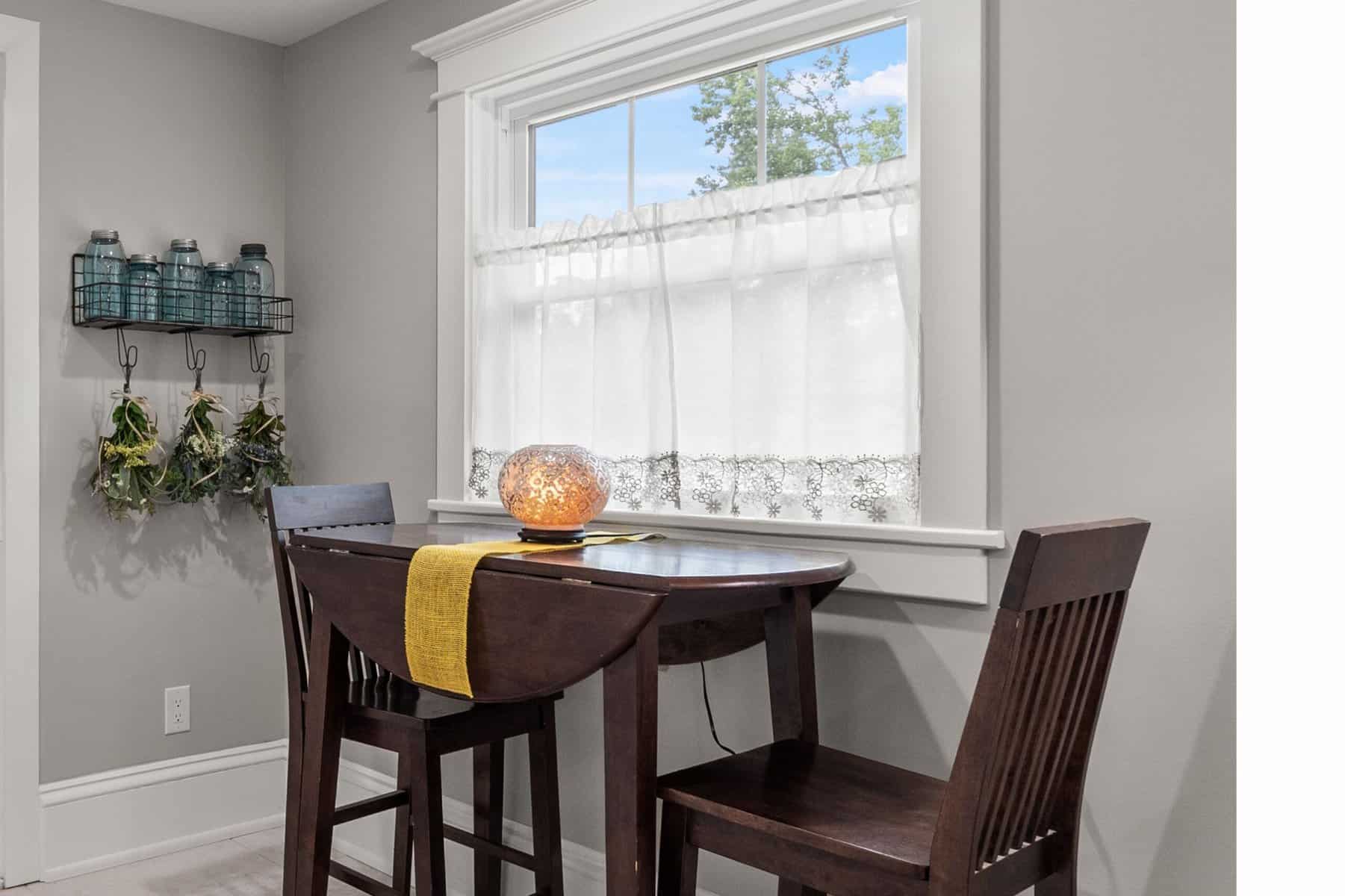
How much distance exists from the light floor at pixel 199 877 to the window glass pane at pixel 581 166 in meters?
1.89

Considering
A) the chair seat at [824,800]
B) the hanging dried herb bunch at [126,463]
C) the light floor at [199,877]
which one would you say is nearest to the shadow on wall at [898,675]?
the chair seat at [824,800]

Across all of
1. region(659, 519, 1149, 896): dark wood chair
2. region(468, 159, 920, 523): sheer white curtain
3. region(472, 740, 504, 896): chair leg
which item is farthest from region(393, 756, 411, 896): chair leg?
region(659, 519, 1149, 896): dark wood chair

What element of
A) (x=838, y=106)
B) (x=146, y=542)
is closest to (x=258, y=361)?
(x=146, y=542)

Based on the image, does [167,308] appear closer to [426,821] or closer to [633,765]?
[426,821]

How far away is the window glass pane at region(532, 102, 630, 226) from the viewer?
257cm

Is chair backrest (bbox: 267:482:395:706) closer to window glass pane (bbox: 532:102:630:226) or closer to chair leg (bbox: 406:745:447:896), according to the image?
chair leg (bbox: 406:745:447:896)

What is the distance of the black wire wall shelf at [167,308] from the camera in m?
2.92

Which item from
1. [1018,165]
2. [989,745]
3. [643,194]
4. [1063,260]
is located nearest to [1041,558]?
[989,745]

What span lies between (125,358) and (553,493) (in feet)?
5.78

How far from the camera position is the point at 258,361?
3.37 meters

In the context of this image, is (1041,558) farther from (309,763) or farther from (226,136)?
(226,136)

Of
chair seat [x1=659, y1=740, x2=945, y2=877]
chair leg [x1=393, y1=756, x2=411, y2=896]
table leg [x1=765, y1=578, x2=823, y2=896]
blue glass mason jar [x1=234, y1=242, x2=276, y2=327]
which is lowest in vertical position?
chair leg [x1=393, y1=756, x2=411, y2=896]

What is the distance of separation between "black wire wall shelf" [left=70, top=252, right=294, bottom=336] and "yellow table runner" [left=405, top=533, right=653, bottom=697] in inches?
63.6

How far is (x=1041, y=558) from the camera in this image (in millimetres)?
1215
